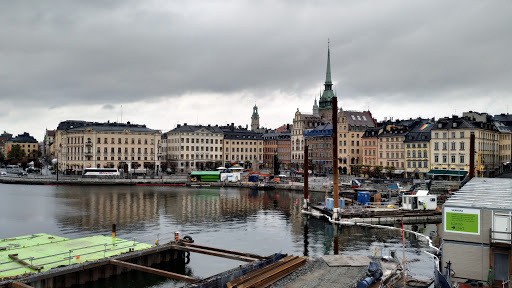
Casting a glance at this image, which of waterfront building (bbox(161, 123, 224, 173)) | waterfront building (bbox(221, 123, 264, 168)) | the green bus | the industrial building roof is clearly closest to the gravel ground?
the industrial building roof

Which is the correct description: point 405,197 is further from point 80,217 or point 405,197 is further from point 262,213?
point 80,217

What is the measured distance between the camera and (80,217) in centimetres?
5894

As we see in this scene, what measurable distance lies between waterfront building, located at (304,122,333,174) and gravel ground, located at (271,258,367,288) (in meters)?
110

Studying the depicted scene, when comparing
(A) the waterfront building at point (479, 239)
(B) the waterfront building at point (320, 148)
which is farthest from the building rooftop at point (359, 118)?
(A) the waterfront building at point (479, 239)

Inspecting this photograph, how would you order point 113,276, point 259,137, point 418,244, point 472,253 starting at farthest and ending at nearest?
point 259,137, point 418,244, point 113,276, point 472,253

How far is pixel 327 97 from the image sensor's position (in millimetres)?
185000

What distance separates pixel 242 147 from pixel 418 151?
242 feet

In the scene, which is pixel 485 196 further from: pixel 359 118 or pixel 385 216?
pixel 359 118

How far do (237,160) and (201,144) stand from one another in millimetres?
15543

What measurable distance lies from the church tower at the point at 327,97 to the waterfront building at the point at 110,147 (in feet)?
229

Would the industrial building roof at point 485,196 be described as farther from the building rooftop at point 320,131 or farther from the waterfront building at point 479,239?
the building rooftop at point 320,131

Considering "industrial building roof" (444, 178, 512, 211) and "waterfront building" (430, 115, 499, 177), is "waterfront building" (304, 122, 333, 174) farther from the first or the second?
"industrial building roof" (444, 178, 512, 211)

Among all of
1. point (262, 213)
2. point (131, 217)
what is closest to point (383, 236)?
point (262, 213)

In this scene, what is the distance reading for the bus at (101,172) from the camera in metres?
122
